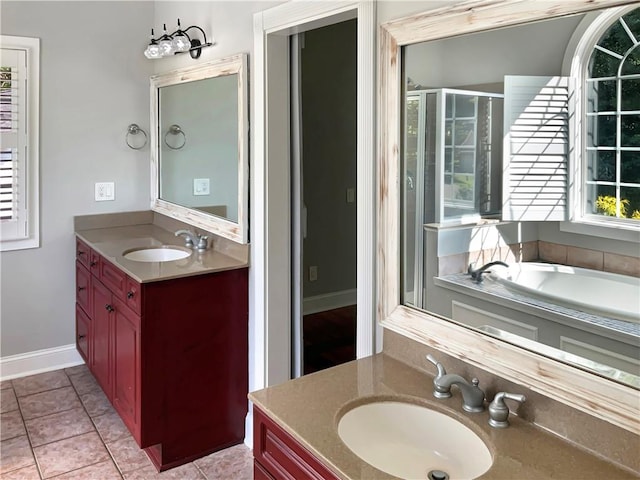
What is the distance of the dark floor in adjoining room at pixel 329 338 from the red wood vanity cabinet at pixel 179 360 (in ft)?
2.86

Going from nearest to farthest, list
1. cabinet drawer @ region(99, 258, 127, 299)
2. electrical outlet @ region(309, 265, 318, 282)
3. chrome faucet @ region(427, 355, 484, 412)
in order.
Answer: chrome faucet @ region(427, 355, 484, 412), cabinet drawer @ region(99, 258, 127, 299), electrical outlet @ region(309, 265, 318, 282)

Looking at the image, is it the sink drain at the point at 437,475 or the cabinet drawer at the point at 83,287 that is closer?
the sink drain at the point at 437,475

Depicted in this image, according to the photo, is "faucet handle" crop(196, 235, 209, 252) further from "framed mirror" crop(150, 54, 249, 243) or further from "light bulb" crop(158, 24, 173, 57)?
"light bulb" crop(158, 24, 173, 57)

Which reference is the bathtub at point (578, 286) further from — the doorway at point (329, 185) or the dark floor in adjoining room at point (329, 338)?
the doorway at point (329, 185)

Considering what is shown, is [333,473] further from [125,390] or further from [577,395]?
[125,390]

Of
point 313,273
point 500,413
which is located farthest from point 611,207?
point 313,273

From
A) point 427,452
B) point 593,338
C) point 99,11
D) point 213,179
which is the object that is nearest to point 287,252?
point 213,179

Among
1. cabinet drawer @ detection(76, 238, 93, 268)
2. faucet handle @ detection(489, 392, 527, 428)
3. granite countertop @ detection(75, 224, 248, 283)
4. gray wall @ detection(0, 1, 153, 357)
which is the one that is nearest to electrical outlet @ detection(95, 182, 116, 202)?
gray wall @ detection(0, 1, 153, 357)

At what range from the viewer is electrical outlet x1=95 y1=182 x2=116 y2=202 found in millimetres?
3703

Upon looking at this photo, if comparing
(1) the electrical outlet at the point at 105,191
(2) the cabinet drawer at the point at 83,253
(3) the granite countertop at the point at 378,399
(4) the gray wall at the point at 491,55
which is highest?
(4) the gray wall at the point at 491,55

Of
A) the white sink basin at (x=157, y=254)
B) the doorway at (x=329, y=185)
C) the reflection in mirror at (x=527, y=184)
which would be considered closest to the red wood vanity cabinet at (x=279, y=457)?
the reflection in mirror at (x=527, y=184)

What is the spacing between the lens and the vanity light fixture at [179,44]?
300 centimetres

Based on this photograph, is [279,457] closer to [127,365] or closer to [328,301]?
[127,365]

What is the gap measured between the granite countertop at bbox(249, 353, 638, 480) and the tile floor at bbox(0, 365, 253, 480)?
1.16 metres
